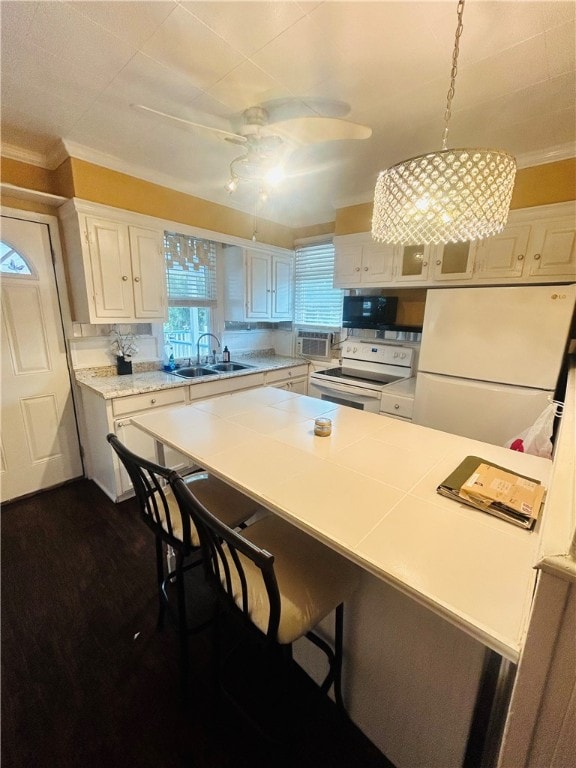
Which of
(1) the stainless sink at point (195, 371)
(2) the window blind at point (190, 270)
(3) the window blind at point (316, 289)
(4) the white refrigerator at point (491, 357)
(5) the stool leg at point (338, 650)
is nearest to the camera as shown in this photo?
(5) the stool leg at point (338, 650)

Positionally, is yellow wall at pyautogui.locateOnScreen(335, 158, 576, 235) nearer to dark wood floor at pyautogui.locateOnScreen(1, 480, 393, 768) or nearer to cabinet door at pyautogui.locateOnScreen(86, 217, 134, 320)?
cabinet door at pyautogui.locateOnScreen(86, 217, 134, 320)

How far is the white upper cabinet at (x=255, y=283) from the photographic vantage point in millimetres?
3344

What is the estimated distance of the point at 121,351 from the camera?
2.74 m

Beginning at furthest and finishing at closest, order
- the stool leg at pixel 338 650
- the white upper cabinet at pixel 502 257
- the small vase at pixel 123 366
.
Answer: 1. the small vase at pixel 123 366
2. the white upper cabinet at pixel 502 257
3. the stool leg at pixel 338 650

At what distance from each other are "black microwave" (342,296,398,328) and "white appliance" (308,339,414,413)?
26cm

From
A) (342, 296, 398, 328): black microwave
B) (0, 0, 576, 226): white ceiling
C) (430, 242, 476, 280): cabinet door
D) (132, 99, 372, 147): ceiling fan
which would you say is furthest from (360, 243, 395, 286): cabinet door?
(132, 99, 372, 147): ceiling fan

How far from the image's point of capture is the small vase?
2727 millimetres

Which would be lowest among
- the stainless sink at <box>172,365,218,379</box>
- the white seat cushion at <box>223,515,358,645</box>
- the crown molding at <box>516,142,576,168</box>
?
the white seat cushion at <box>223,515,358,645</box>

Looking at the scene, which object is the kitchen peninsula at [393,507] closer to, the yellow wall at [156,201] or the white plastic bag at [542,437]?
the white plastic bag at [542,437]

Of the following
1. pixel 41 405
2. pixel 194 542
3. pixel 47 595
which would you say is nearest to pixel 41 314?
pixel 41 405

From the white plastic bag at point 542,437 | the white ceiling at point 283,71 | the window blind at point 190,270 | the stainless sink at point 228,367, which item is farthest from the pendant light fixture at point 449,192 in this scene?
the stainless sink at point 228,367

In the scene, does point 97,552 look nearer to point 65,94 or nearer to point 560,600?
point 560,600

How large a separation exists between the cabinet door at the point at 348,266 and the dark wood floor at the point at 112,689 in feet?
9.14

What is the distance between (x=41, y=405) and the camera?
2.53 m
